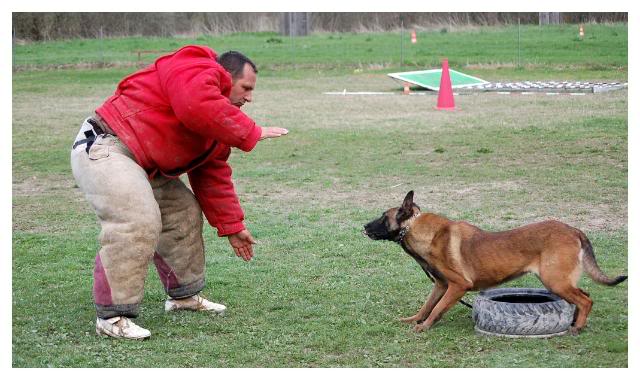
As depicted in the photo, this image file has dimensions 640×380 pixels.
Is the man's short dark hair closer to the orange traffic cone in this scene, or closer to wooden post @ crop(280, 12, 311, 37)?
the orange traffic cone

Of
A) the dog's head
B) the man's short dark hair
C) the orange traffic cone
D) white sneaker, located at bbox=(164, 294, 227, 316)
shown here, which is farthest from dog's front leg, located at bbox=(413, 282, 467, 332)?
the orange traffic cone

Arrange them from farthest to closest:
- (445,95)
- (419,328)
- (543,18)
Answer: (543,18) < (445,95) < (419,328)

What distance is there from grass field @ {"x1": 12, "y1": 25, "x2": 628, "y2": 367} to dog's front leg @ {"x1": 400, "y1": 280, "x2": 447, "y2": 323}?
166 millimetres

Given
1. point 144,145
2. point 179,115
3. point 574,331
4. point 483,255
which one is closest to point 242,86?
point 179,115

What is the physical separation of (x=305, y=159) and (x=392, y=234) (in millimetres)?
7696

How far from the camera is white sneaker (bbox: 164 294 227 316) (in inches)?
279

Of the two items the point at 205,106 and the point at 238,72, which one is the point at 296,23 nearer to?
the point at 238,72

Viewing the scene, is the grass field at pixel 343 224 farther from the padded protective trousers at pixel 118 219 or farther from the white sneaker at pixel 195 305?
the padded protective trousers at pixel 118 219

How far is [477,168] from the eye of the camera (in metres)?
12.8

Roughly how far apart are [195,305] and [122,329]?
0.87m

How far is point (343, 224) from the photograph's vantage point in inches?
391

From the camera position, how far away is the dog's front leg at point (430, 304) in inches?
261

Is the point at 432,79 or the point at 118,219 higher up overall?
the point at 432,79

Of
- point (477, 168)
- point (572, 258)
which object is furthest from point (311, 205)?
point (572, 258)
